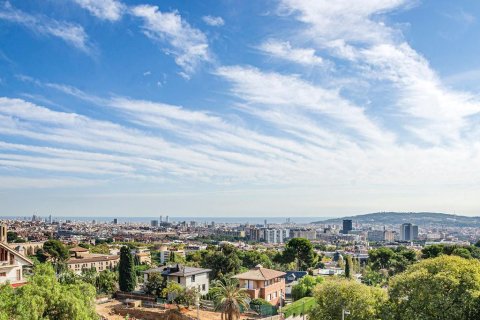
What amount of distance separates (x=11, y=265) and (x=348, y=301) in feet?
75.1

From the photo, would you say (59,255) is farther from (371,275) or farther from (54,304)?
(54,304)

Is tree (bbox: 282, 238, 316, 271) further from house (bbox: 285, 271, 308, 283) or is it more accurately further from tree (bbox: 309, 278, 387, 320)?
tree (bbox: 309, 278, 387, 320)

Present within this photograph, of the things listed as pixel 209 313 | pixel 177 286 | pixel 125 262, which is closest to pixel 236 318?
pixel 209 313

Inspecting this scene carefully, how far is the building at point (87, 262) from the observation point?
299 feet

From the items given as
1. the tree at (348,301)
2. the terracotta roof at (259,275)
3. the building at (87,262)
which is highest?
the tree at (348,301)

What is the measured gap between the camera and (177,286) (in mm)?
43281

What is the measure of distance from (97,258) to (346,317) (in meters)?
82.7

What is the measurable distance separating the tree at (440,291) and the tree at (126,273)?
35.1 meters

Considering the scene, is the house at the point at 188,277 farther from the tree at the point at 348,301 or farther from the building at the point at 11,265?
the tree at the point at 348,301

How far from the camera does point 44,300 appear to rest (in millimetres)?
19094

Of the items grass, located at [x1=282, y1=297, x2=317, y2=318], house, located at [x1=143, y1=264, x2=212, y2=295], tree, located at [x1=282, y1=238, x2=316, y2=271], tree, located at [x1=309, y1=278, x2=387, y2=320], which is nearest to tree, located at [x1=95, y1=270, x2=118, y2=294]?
house, located at [x1=143, y1=264, x2=212, y2=295]

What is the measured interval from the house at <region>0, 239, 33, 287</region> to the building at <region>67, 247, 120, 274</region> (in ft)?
185

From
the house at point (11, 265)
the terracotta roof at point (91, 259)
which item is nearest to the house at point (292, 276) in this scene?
the house at point (11, 265)

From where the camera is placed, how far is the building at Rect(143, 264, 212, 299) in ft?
155
